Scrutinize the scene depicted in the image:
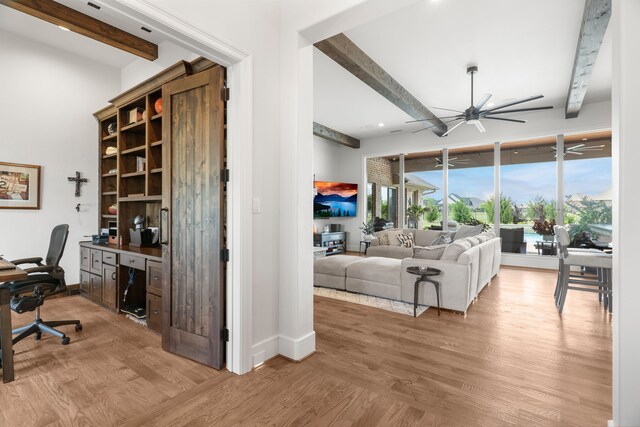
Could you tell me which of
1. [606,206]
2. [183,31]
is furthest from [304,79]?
[606,206]

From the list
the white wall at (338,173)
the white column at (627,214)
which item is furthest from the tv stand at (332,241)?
the white column at (627,214)

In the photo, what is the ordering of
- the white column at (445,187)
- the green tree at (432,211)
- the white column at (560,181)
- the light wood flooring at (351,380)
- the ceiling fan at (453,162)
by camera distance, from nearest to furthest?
the light wood flooring at (351,380) < the white column at (560,181) < the ceiling fan at (453,162) < the white column at (445,187) < the green tree at (432,211)

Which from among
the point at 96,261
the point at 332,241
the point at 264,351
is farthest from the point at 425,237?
the point at 96,261

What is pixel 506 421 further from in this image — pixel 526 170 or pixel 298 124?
pixel 526 170

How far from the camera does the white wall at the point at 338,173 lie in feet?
28.2

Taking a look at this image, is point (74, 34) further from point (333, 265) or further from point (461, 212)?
point (461, 212)

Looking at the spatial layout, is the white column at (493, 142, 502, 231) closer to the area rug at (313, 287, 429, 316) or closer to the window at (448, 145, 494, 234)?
the window at (448, 145, 494, 234)

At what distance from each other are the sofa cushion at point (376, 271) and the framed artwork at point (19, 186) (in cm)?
433

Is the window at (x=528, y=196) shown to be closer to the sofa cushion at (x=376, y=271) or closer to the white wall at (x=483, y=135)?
the white wall at (x=483, y=135)

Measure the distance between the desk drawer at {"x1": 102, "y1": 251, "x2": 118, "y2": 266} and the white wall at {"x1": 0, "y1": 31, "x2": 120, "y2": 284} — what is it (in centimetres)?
113

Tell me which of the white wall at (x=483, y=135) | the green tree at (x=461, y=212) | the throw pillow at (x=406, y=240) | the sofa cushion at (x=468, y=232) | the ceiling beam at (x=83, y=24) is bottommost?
the throw pillow at (x=406, y=240)

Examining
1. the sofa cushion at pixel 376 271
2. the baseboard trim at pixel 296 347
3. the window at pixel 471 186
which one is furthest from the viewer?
the window at pixel 471 186

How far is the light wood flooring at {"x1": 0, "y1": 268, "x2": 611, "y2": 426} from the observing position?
71.9 inches

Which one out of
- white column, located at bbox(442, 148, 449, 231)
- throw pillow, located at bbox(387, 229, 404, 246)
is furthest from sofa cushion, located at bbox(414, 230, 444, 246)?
white column, located at bbox(442, 148, 449, 231)
